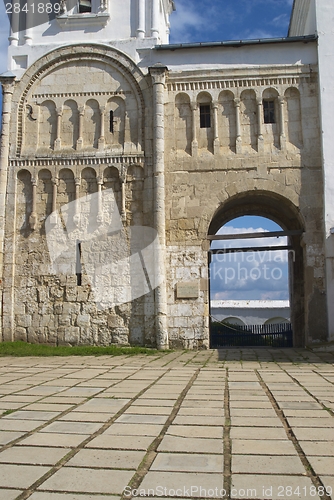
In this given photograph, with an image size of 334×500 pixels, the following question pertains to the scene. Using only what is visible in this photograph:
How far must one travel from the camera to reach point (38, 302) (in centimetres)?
1173

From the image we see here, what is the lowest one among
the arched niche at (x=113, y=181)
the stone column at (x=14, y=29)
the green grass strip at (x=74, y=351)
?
the green grass strip at (x=74, y=351)

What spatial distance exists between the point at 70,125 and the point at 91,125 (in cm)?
58

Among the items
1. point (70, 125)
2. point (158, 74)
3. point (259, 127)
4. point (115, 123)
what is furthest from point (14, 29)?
point (259, 127)

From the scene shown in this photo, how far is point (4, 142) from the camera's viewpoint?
12203mm

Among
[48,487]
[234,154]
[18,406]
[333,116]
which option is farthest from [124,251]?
[48,487]

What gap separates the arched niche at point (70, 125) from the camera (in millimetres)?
12266

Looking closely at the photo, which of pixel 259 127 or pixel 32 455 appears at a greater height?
pixel 259 127

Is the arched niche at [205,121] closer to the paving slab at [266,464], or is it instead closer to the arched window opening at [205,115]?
the arched window opening at [205,115]

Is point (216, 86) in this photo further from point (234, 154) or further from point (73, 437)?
point (73, 437)

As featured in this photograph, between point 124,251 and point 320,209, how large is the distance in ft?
16.5

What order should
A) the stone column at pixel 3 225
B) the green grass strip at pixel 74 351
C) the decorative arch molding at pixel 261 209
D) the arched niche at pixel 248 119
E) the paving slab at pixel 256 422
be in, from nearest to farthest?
the paving slab at pixel 256 422 → the green grass strip at pixel 74 351 → the stone column at pixel 3 225 → the decorative arch molding at pixel 261 209 → the arched niche at pixel 248 119

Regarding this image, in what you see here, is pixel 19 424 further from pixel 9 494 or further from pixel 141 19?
pixel 141 19

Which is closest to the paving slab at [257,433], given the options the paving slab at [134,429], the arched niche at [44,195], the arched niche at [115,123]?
the paving slab at [134,429]

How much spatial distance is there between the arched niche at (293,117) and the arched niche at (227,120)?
140cm
